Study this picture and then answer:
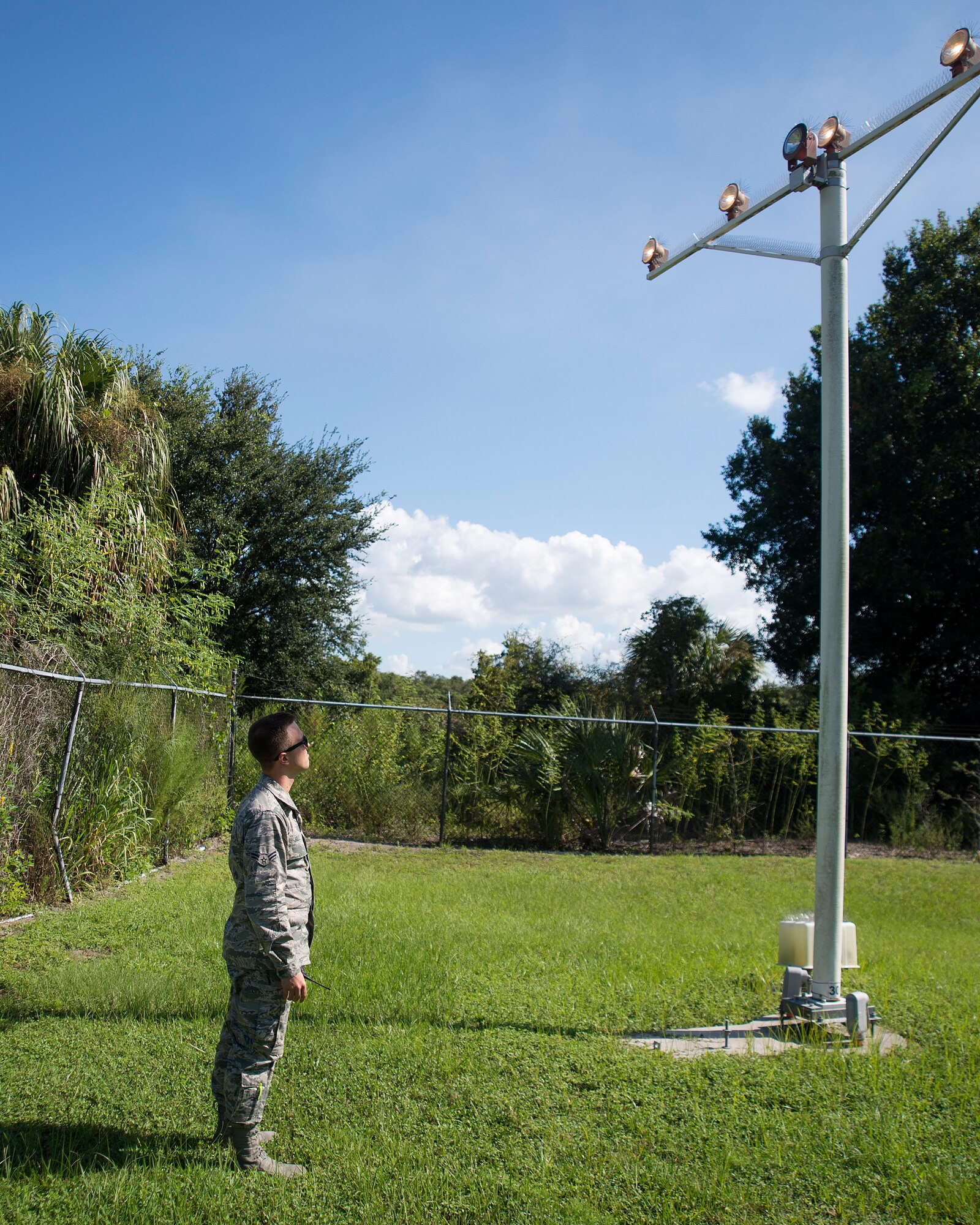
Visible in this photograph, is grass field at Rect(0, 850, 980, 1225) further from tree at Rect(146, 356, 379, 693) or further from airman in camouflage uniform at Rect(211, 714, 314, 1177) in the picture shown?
tree at Rect(146, 356, 379, 693)

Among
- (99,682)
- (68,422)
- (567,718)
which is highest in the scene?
(68,422)

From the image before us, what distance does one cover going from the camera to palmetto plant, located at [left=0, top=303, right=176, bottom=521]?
8977 mm

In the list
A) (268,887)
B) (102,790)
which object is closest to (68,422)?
(102,790)

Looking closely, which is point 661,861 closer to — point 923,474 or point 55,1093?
point 55,1093

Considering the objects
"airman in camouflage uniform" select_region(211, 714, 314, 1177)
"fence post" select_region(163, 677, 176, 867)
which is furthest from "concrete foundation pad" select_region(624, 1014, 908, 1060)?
"fence post" select_region(163, 677, 176, 867)

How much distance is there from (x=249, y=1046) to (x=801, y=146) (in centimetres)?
531

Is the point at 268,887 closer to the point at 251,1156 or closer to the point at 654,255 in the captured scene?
the point at 251,1156

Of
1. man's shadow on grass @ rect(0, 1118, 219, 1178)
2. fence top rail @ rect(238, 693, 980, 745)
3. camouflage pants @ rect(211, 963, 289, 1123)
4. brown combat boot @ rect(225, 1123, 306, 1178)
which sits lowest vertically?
man's shadow on grass @ rect(0, 1118, 219, 1178)

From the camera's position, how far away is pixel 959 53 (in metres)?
4.27

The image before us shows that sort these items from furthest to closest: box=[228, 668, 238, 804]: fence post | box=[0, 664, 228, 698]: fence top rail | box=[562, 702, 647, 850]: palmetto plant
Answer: box=[562, 702, 647, 850]: palmetto plant < box=[228, 668, 238, 804]: fence post < box=[0, 664, 228, 698]: fence top rail

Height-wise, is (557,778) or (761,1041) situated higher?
(557,778)

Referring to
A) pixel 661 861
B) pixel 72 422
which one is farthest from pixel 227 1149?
pixel 661 861

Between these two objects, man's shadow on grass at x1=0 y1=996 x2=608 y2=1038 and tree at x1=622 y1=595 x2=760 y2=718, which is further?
tree at x1=622 y1=595 x2=760 y2=718

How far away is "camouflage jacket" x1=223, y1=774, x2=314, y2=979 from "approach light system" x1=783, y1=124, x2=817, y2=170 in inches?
179
